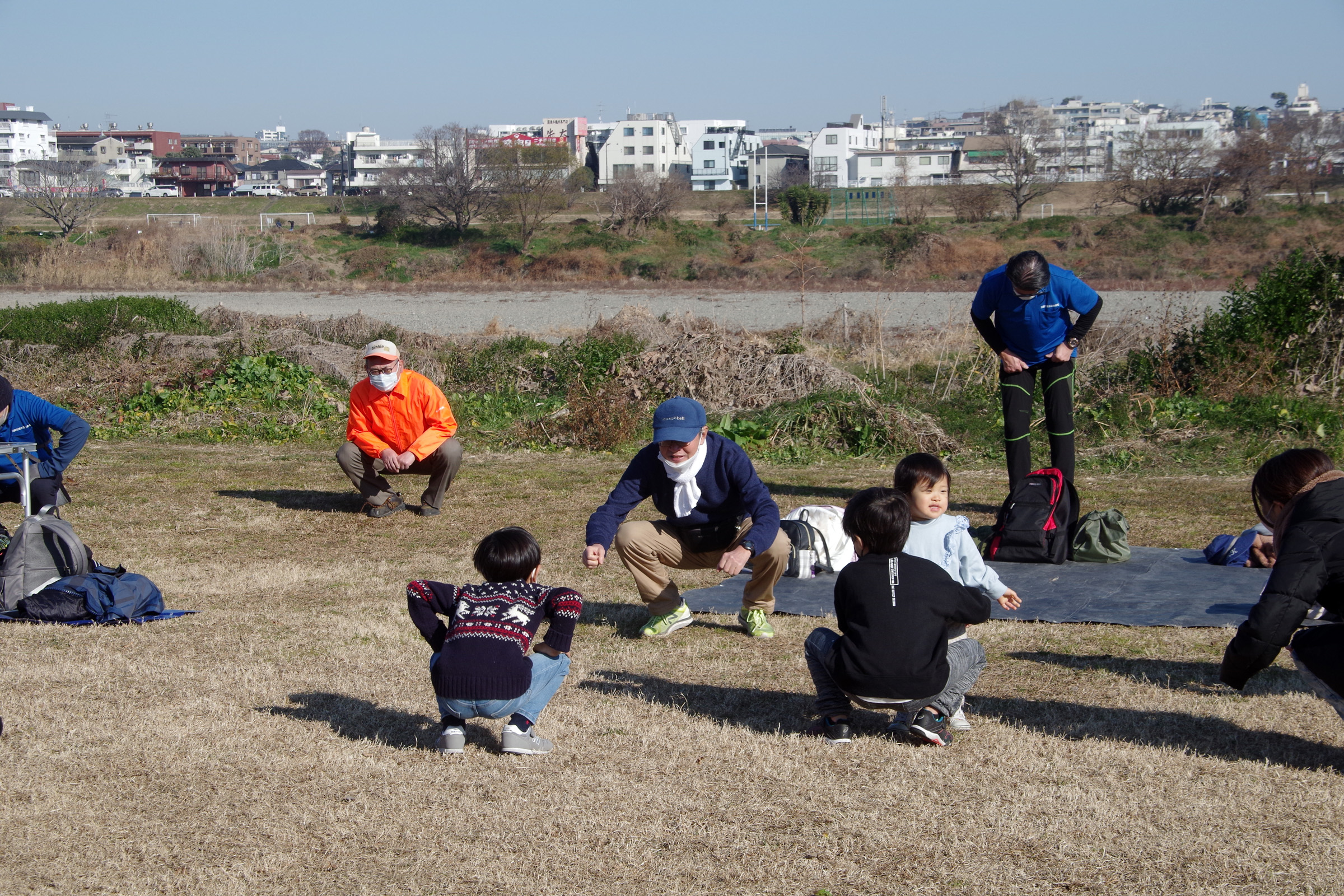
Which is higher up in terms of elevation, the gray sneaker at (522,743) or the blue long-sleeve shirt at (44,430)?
the blue long-sleeve shirt at (44,430)

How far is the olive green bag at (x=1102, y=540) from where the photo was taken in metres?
6.80

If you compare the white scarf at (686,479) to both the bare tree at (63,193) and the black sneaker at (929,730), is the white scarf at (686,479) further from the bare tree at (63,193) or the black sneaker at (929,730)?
the bare tree at (63,193)

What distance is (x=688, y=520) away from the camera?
5.48 meters

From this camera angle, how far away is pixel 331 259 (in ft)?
167

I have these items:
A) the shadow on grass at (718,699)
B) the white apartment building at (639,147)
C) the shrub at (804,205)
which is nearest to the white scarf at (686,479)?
the shadow on grass at (718,699)

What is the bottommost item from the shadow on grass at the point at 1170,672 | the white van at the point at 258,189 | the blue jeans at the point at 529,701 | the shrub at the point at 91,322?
the shadow on grass at the point at 1170,672

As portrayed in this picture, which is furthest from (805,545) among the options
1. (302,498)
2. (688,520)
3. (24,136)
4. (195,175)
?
(24,136)

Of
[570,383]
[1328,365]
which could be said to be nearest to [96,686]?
[570,383]

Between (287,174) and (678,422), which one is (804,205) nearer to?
(678,422)

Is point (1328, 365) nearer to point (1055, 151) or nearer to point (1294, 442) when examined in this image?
point (1294, 442)

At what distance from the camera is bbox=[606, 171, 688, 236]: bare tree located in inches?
2226

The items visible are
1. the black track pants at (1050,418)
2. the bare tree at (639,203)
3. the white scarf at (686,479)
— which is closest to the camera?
the white scarf at (686,479)

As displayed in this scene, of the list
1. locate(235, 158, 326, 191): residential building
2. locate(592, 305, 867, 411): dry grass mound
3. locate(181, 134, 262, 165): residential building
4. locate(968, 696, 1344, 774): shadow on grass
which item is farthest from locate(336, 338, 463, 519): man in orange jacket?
locate(181, 134, 262, 165): residential building

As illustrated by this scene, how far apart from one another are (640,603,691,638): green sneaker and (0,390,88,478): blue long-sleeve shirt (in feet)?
12.2
